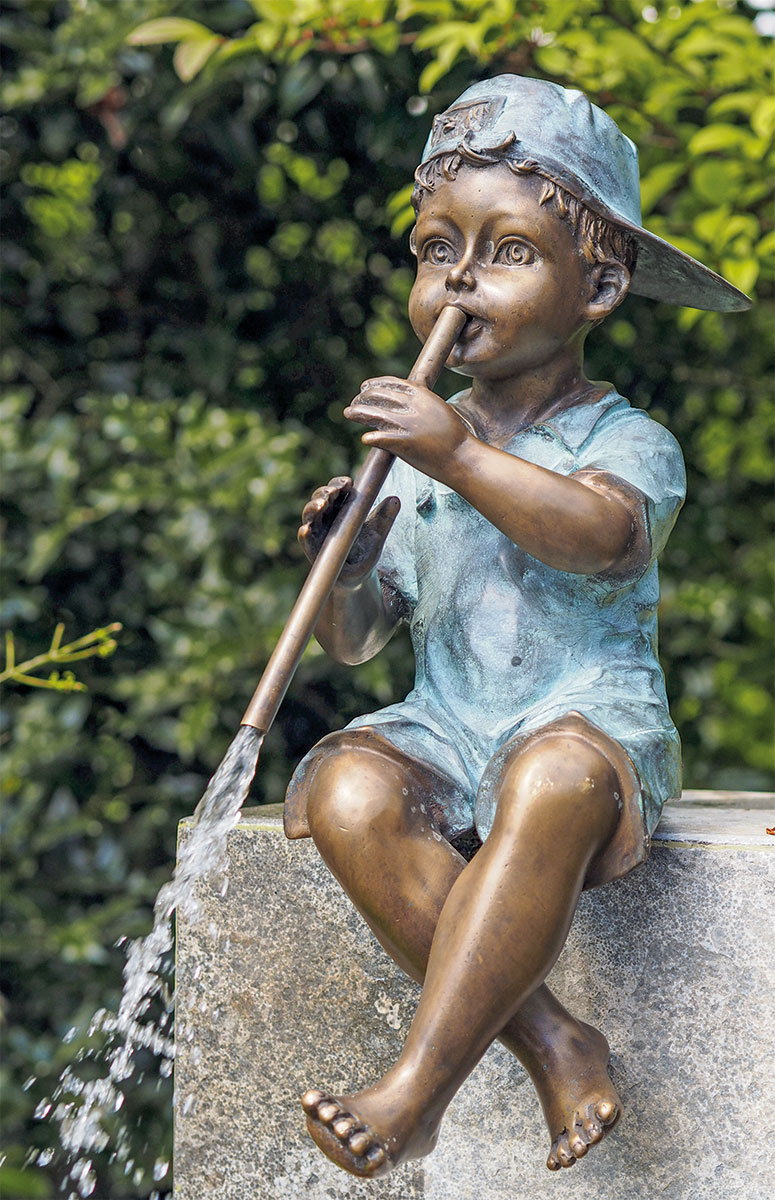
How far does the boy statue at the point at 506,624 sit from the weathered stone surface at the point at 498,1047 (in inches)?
4.7

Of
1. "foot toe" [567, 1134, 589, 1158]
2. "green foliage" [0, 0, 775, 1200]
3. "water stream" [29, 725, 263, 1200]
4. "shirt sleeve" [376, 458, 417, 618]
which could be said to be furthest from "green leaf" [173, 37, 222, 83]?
"foot toe" [567, 1134, 589, 1158]

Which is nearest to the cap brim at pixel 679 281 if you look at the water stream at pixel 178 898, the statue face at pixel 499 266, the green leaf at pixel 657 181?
the statue face at pixel 499 266

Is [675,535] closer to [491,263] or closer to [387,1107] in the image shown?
[491,263]

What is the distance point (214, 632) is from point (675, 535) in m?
1.05

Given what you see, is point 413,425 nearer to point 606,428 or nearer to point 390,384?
point 390,384

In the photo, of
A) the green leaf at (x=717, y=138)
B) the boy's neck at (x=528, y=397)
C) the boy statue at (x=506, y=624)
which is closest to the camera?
the boy statue at (x=506, y=624)

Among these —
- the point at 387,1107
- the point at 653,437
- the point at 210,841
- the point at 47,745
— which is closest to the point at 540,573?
the point at 653,437

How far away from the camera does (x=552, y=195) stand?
162cm

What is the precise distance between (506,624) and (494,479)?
0.76 feet

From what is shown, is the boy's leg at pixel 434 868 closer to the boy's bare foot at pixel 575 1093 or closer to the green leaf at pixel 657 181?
the boy's bare foot at pixel 575 1093

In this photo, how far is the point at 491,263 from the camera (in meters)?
1.63

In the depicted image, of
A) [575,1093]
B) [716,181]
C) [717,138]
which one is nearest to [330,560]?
[575,1093]

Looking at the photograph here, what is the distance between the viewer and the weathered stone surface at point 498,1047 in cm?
160

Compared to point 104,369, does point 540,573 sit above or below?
above
